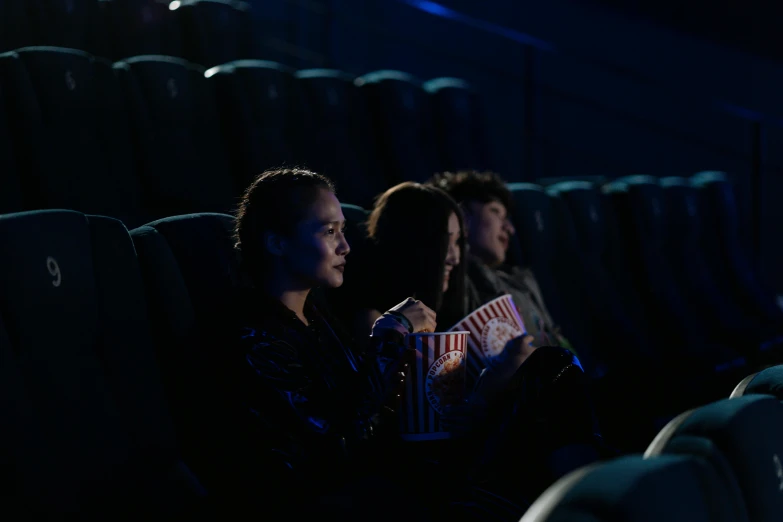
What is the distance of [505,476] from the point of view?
2.29 ft

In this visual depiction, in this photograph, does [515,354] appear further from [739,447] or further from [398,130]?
[398,130]

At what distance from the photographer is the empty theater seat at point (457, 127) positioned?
1771 mm

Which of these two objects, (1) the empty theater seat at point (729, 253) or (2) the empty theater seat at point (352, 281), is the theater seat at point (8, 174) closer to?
(2) the empty theater seat at point (352, 281)

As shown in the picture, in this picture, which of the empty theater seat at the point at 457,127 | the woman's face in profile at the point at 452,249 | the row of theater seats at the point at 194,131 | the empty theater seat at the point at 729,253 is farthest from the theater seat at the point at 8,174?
the empty theater seat at the point at 729,253

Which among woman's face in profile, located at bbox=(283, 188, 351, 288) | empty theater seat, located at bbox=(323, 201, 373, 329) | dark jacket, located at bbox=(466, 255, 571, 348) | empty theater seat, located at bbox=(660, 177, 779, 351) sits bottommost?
empty theater seat, located at bbox=(660, 177, 779, 351)

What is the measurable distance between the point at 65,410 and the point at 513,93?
238 cm

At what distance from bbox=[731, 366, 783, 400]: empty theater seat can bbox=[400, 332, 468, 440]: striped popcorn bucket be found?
25 centimetres

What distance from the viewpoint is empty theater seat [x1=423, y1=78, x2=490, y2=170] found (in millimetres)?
1771

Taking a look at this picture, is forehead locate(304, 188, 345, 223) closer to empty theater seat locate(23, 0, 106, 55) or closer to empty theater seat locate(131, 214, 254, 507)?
empty theater seat locate(131, 214, 254, 507)

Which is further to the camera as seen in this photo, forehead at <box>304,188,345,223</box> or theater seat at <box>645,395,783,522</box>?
forehead at <box>304,188,345,223</box>

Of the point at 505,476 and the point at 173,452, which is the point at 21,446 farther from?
the point at 505,476

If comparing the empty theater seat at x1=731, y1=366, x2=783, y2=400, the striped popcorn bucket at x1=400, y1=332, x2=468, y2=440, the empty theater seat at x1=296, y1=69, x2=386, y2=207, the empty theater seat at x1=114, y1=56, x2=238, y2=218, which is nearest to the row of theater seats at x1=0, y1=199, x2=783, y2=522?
the striped popcorn bucket at x1=400, y1=332, x2=468, y2=440

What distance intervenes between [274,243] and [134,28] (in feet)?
4.05

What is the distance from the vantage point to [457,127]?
180 centimetres
